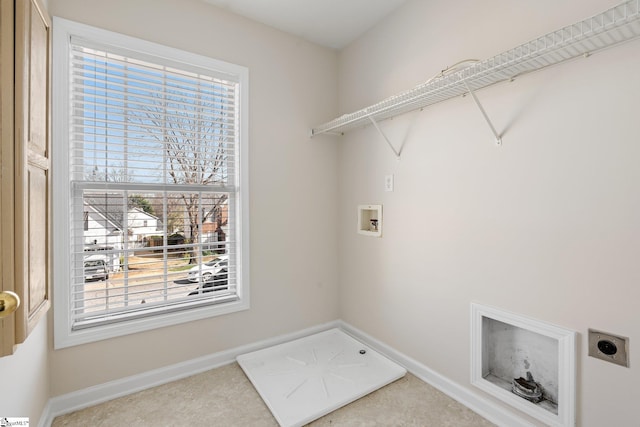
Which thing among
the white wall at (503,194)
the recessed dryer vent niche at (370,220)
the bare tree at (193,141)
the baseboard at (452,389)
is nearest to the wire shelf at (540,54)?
the white wall at (503,194)

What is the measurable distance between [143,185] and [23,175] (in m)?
1.03

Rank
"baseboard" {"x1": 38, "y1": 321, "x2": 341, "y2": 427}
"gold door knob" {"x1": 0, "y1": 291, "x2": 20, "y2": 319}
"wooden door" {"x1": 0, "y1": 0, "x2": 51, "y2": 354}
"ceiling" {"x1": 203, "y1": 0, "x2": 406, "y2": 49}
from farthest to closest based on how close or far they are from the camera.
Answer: "ceiling" {"x1": 203, "y1": 0, "x2": 406, "y2": 49} < "baseboard" {"x1": 38, "y1": 321, "x2": 341, "y2": 427} < "wooden door" {"x1": 0, "y1": 0, "x2": 51, "y2": 354} < "gold door knob" {"x1": 0, "y1": 291, "x2": 20, "y2": 319}

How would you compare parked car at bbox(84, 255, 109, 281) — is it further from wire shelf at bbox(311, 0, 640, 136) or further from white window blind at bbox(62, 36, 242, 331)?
wire shelf at bbox(311, 0, 640, 136)

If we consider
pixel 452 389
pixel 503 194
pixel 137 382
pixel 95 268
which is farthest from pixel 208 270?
pixel 503 194

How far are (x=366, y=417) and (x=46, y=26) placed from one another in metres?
2.39

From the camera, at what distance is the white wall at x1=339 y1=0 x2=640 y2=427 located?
3.89 ft

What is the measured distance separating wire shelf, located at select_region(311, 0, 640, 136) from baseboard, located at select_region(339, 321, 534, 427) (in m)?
1.68

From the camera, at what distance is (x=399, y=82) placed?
2.10 metres

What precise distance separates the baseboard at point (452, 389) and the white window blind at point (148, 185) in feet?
3.88

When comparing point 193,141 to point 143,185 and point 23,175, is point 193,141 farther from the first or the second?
point 23,175

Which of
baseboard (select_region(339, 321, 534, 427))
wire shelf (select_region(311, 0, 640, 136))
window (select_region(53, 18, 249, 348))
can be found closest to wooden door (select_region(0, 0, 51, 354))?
window (select_region(53, 18, 249, 348))

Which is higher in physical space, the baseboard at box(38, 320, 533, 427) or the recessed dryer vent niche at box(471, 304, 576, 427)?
the recessed dryer vent niche at box(471, 304, 576, 427)

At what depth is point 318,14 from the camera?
216cm

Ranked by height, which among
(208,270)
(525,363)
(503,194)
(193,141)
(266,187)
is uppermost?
(193,141)
